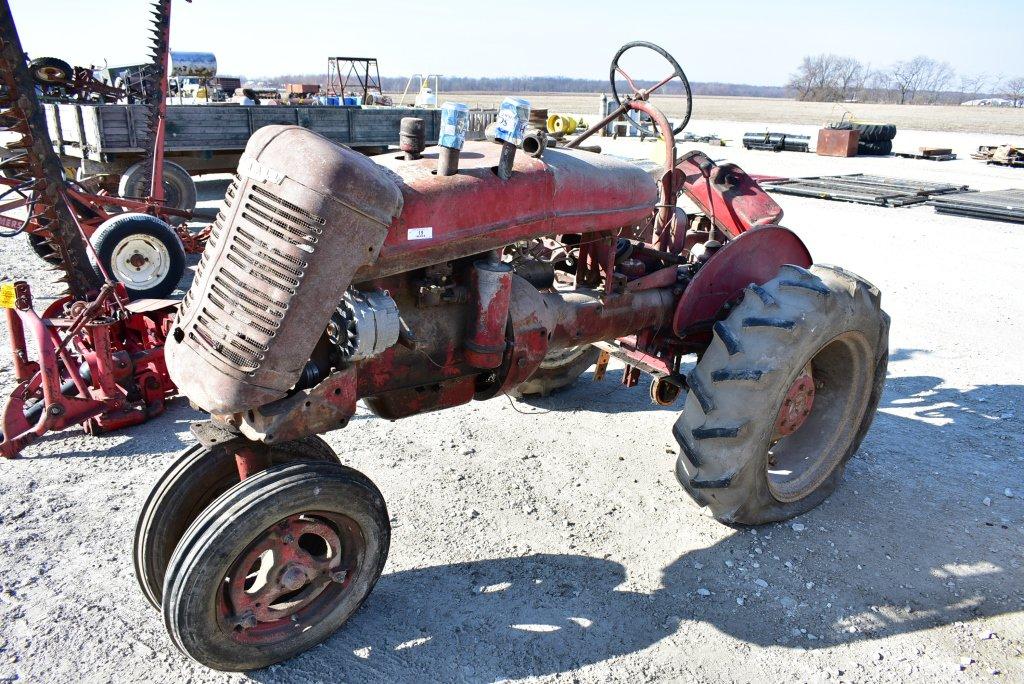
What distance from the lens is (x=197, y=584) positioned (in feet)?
7.95

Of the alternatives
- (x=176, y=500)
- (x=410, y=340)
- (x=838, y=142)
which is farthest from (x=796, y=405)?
(x=838, y=142)

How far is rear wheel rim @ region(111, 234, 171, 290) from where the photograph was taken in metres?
7.04

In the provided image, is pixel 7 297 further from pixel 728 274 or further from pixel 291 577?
pixel 728 274

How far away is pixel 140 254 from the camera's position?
7.20 metres

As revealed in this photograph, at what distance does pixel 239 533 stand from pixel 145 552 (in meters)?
0.53

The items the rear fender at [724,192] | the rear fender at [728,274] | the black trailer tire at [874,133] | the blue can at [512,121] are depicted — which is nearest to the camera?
the blue can at [512,121]

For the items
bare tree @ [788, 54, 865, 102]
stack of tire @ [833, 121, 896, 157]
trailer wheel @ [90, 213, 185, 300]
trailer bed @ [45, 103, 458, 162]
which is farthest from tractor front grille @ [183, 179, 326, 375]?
bare tree @ [788, 54, 865, 102]

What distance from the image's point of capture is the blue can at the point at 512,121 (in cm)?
271

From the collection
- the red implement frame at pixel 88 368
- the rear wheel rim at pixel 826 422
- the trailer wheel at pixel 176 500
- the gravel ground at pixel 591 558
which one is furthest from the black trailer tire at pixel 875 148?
the trailer wheel at pixel 176 500

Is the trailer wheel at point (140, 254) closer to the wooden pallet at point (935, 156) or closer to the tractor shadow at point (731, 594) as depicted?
the tractor shadow at point (731, 594)

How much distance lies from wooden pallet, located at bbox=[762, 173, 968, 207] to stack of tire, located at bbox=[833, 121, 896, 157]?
6.30m

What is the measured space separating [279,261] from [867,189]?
13.8 m

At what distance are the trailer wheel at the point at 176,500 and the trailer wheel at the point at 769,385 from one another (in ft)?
5.20

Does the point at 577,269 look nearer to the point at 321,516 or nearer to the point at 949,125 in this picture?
the point at 321,516
